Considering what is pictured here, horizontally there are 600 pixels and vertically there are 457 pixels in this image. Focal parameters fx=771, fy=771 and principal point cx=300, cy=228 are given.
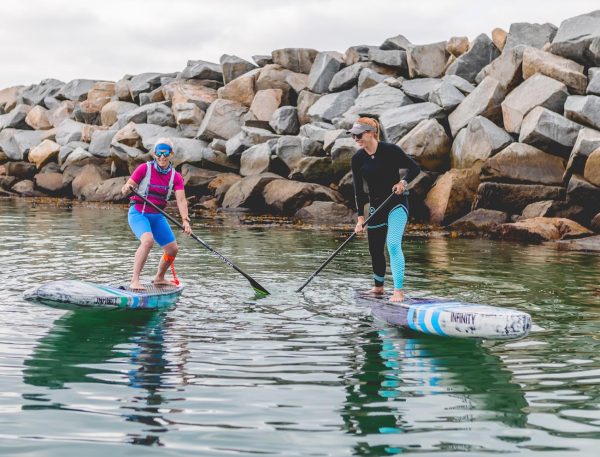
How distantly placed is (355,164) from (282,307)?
7.67ft

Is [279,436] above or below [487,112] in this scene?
below

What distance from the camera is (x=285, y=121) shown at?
3525cm

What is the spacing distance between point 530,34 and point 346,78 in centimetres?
863

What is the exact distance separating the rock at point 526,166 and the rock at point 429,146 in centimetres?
308

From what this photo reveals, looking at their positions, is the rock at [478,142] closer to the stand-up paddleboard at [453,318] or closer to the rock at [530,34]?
the rock at [530,34]

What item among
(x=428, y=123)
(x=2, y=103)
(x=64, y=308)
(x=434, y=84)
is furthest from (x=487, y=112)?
(x=2, y=103)

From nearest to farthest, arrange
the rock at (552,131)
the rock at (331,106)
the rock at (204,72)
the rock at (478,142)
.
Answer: the rock at (552,131) < the rock at (478,142) < the rock at (331,106) < the rock at (204,72)

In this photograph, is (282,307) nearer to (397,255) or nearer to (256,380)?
(397,255)

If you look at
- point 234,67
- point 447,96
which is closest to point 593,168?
point 447,96

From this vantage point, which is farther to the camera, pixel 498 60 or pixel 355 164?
pixel 498 60

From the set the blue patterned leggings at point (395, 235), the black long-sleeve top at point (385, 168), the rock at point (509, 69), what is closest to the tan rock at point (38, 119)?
the rock at point (509, 69)

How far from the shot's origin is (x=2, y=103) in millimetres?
57844

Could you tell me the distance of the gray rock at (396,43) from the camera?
38.0m

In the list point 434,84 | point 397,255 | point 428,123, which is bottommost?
point 397,255
